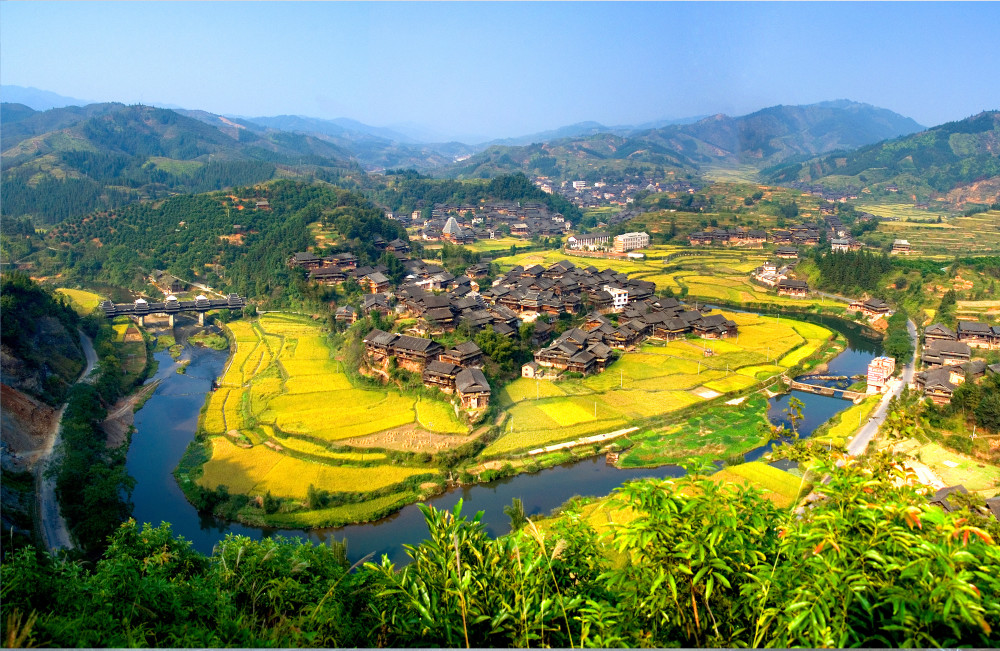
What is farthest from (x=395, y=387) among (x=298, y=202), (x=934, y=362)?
Result: (x=298, y=202)

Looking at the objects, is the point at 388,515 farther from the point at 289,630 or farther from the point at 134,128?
the point at 134,128

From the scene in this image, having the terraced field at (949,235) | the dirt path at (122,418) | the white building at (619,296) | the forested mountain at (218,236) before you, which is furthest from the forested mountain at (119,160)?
the terraced field at (949,235)

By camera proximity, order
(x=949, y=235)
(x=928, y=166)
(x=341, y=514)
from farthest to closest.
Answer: (x=928, y=166), (x=949, y=235), (x=341, y=514)

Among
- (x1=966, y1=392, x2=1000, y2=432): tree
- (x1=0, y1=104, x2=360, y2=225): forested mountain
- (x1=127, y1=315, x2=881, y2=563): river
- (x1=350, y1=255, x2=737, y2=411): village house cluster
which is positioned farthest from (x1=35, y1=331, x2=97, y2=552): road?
(x1=0, y1=104, x2=360, y2=225): forested mountain

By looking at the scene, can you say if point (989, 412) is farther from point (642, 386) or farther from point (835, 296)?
point (835, 296)

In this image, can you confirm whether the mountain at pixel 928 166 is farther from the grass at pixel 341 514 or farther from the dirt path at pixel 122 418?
the dirt path at pixel 122 418

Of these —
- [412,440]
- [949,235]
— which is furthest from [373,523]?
[949,235]

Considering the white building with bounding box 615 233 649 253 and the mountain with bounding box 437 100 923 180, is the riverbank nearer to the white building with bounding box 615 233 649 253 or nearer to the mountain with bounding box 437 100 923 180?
the white building with bounding box 615 233 649 253
